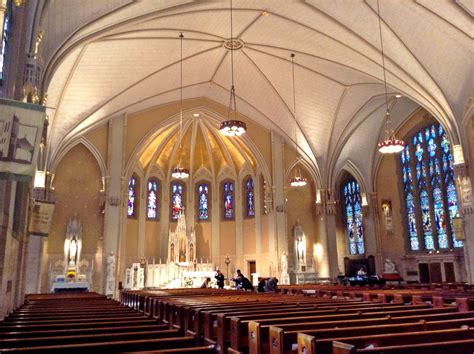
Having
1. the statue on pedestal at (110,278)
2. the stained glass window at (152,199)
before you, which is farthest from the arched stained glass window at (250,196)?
the statue on pedestal at (110,278)

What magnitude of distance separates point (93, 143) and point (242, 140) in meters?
8.67

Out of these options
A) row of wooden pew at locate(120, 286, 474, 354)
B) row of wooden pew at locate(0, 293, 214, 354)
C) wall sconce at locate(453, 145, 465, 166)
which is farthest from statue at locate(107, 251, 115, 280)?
row of wooden pew at locate(0, 293, 214, 354)

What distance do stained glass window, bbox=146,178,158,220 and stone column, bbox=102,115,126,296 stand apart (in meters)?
4.91

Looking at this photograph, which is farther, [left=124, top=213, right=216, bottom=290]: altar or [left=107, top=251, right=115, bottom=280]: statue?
[left=124, top=213, right=216, bottom=290]: altar

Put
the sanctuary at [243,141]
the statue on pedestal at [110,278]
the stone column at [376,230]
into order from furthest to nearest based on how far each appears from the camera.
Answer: the stone column at [376,230] → the statue on pedestal at [110,278] → the sanctuary at [243,141]

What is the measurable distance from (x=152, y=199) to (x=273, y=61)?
12838 mm

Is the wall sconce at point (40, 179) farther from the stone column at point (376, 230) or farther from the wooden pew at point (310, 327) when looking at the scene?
the stone column at point (376, 230)

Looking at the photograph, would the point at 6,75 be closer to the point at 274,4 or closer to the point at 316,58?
the point at 274,4

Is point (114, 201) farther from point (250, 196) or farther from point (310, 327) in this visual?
point (310, 327)

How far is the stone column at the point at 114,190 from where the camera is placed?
21.8m

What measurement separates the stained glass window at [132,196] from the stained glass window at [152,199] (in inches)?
42.1

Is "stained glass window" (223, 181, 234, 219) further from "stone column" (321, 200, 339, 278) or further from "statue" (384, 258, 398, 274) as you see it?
"statue" (384, 258, 398, 274)

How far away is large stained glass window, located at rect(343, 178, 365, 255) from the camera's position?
28.1 metres

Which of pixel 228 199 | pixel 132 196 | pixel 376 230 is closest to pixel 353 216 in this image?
pixel 376 230
